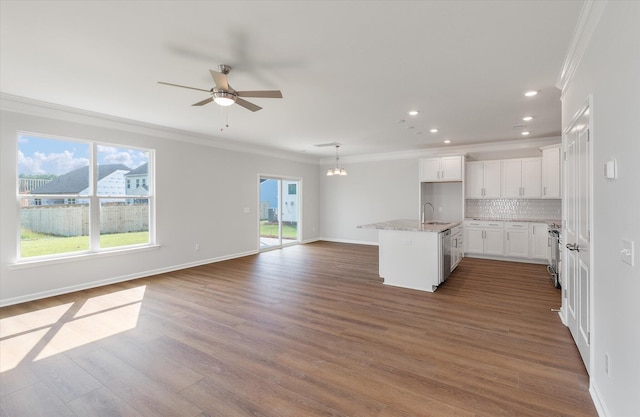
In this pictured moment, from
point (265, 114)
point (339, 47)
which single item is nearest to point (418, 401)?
point (339, 47)

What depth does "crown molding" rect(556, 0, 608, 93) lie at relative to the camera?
2057mm

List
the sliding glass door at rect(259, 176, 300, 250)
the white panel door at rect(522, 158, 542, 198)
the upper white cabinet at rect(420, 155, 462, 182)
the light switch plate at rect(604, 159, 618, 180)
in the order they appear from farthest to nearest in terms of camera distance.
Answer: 1. the sliding glass door at rect(259, 176, 300, 250)
2. the upper white cabinet at rect(420, 155, 462, 182)
3. the white panel door at rect(522, 158, 542, 198)
4. the light switch plate at rect(604, 159, 618, 180)

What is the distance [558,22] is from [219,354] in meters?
3.91

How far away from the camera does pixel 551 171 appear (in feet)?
20.7

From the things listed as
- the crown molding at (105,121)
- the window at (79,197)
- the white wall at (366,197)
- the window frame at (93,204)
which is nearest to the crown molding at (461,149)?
the white wall at (366,197)

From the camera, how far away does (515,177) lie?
677 cm

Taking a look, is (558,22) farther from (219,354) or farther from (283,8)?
(219,354)

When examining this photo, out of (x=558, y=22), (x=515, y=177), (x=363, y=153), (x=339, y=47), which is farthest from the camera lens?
(x=363, y=153)

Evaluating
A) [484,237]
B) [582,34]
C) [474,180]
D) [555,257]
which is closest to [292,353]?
[582,34]

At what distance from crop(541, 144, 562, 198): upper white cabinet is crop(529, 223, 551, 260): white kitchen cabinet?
0.71 m

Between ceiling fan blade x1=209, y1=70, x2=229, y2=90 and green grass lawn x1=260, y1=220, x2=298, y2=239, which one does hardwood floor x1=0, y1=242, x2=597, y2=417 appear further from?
green grass lawn x1=260, y1=220, x2=298, y2=239

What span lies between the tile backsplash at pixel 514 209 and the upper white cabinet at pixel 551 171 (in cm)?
54

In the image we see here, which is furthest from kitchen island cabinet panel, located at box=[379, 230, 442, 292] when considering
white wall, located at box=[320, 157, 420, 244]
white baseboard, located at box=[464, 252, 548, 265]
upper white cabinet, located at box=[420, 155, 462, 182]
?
white wall, located at box=[320, 157, 420, 244]

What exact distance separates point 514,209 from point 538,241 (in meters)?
1.08
